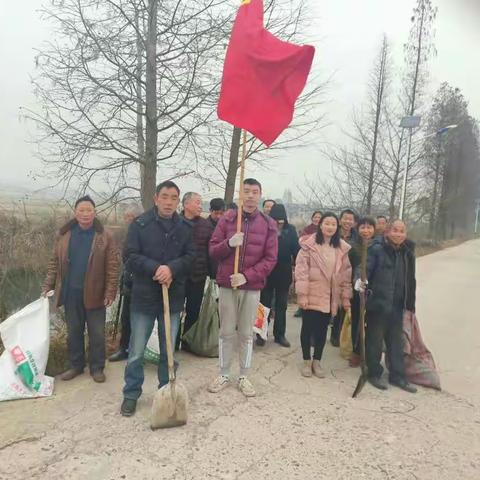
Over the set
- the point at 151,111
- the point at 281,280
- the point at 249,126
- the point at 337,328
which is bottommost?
the point at 337,328

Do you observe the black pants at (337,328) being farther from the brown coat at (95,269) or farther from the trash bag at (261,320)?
the brown coat at (95,269)

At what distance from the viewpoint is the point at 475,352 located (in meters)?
5.75

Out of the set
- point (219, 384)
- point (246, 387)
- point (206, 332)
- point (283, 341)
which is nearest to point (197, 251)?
point (206, 332)

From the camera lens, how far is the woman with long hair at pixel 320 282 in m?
4.55

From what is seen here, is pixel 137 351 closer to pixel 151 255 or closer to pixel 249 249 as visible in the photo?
pixel 151 255

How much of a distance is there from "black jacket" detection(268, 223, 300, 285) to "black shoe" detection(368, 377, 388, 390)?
64.5 inches

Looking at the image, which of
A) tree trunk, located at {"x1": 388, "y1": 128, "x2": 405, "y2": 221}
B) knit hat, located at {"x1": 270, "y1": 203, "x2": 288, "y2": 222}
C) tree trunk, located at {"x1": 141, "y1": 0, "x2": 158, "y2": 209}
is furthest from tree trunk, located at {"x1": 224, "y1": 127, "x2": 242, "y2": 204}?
tree trunk, located at {"x1": 388, "y1": 128, "x2": 405, "y2": 221}

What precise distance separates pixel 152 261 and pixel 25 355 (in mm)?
1471

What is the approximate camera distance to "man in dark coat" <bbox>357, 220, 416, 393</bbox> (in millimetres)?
4418

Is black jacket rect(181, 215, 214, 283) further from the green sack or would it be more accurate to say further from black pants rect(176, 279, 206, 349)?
the green sack

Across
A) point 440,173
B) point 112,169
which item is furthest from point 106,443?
point 440,173

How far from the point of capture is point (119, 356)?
4.82 meters

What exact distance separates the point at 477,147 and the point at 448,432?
35.0m

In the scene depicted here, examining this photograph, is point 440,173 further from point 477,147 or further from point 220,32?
point 220,32
